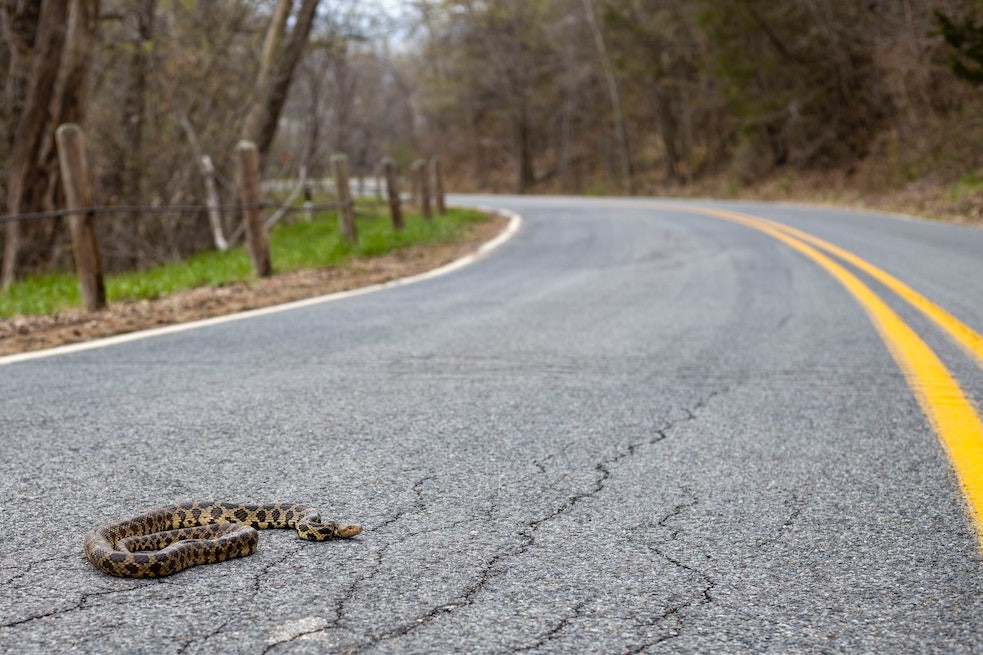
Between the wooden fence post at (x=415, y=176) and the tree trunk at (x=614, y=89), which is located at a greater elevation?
the tree trunk at (x=614, y=89)

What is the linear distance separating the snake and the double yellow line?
1.88 meters

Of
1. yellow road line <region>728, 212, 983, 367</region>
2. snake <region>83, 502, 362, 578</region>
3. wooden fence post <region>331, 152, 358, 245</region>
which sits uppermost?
wooden fence post <region>331, 152, 358, 245</region>

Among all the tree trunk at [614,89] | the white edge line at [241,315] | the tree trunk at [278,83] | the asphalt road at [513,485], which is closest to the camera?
the asphalt road at [513,485]

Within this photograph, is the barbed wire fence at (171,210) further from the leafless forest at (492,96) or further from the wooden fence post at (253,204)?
the leafless forest at (492,96)

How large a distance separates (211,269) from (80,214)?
3657 millimetres

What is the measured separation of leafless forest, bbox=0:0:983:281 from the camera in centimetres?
1420

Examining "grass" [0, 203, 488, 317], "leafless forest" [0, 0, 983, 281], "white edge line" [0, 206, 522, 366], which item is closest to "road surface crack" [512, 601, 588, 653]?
"white edge line" [0, 206, 522, 366]

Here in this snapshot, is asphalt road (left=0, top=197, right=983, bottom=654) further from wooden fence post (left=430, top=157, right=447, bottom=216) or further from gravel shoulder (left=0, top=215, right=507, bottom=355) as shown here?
wooden fence post (left=430, top=157, right=447, bottom=216)

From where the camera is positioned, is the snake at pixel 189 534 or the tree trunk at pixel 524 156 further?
the tree trunk at pixel 524 156

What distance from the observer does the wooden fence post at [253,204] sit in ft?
36.2

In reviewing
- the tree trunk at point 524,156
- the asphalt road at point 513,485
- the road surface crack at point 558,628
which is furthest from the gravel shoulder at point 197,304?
the tree trunk at point 524,156

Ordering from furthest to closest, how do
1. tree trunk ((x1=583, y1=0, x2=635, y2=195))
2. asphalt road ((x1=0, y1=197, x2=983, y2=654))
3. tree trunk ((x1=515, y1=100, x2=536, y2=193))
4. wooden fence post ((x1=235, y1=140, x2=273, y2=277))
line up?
tree trunk ((x1=515, y1=100, x2=536, y2=193)) → tree trunk ((x1=583, y1=0, x2=635, y2=195)) → wooden fence post ((x1=235, y1=140, x2=273, y2=277)) → asphalt road ((x1=0, y1=197, x2=983, y2=654))

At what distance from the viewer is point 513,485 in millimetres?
3316

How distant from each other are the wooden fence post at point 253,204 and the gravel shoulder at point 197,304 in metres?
0.23
